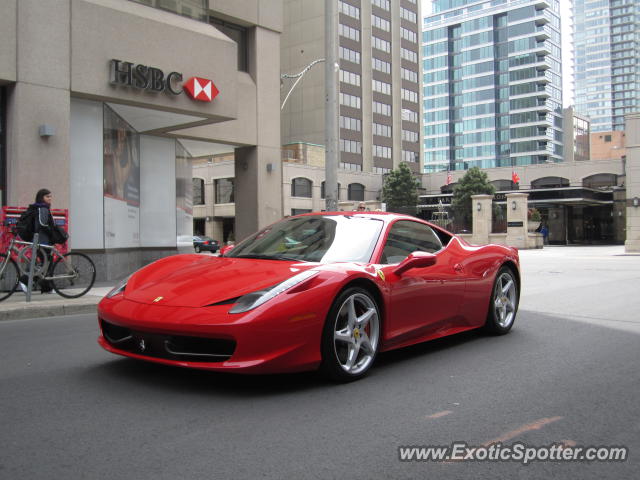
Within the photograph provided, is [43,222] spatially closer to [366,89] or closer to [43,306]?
[43,306]

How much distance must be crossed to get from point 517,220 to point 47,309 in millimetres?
37734

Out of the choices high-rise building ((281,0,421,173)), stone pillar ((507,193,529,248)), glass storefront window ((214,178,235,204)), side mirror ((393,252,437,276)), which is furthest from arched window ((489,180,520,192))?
side mirror ((393,252,437,276))

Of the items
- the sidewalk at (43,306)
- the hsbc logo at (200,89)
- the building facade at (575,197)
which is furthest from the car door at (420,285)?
the building facade at (575,197)

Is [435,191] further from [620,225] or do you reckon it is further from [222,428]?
[222,428]

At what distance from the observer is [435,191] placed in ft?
245

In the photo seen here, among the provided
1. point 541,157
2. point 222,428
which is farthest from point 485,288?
point 541,157

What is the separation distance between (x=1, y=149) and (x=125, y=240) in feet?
12.6

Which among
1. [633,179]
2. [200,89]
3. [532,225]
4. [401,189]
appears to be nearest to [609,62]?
[401,189]

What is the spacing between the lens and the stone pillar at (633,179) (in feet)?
105

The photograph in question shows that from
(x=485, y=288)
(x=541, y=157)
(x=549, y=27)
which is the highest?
(x=549, y=27)

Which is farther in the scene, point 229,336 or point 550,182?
point 550,182

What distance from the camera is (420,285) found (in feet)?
16.4

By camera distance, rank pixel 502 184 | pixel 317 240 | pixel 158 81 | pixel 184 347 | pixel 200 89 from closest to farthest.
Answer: pixel 184 347, pixel 317 240, pixel 158 81, pixel 200 89, pixel 502 184

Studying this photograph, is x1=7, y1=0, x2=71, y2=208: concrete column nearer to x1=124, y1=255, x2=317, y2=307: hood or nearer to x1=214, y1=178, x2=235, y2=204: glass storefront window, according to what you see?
x1=124, y1=255, x2=317, y2=307: hood
